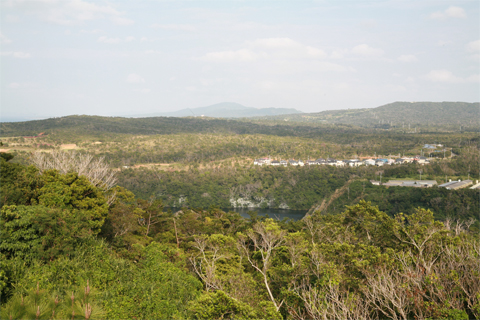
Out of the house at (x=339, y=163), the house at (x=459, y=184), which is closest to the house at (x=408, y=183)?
the house at (x=459, y=184)

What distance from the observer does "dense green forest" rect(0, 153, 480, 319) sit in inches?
320

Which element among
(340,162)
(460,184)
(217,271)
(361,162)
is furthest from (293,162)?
(217,271)

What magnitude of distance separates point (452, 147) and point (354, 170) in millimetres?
32322

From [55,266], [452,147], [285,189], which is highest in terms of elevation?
[55,266]

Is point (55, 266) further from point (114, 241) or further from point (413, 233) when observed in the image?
point (413, 233)

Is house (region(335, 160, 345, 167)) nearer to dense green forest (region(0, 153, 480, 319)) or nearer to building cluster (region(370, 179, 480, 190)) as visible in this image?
building cluster (region(370, 179, 480, 190))

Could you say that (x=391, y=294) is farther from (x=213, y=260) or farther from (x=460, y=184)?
(x=460, y=184)

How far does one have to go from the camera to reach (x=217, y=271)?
15758 mm

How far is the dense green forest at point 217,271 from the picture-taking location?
8117 millimetres

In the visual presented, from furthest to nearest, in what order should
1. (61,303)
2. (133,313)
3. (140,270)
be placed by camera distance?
(140,270), (133,313), (61,303)

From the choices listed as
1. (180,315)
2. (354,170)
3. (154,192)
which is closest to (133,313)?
(180,315)

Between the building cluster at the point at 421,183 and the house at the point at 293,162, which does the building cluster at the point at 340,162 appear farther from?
the building cluster at the point at 421,183

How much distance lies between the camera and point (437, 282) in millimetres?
9875

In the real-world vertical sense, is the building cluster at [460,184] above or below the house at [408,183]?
above
